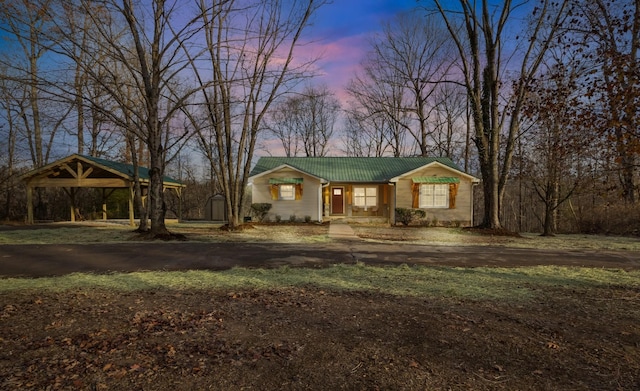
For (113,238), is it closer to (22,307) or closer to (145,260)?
(145,260)

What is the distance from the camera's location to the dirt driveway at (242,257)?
296 inches

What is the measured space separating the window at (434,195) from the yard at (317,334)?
49.4 ft

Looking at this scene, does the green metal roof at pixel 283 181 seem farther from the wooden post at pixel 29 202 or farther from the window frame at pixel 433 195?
the wooden post at pixel 29 202

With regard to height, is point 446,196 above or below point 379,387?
above

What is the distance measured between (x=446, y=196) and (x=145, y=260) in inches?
681

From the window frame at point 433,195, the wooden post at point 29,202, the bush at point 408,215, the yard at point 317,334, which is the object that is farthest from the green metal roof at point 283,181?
the yard at point 317,334

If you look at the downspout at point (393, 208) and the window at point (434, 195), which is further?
the window at point (434, 195)

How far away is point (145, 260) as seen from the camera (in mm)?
8211

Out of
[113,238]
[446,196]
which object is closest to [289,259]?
[113,238]

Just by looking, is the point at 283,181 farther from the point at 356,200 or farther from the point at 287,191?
the point at 356,200

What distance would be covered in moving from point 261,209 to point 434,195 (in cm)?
1012

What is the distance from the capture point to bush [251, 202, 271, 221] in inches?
813

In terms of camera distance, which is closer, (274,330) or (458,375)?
(458,375)

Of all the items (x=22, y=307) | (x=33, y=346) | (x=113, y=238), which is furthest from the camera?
(x=113, y=238)
